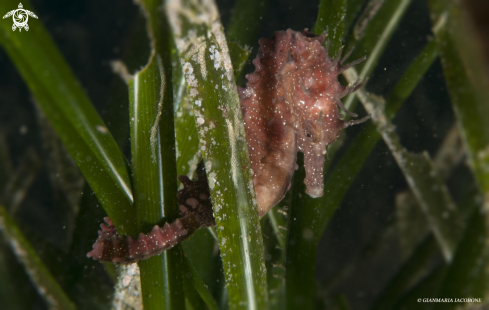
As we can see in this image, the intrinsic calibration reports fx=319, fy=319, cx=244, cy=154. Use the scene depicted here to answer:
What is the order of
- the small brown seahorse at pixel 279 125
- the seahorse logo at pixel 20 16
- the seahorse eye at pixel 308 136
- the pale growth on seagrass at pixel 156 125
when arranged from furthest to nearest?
the seahorse eye at pixel 308 136
the small brown seahorse at pixel 279 125
the pale growth on seagrass at pixel 156 125
the seahorse logo at pixel 20 16

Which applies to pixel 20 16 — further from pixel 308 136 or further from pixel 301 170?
pixel 301 170

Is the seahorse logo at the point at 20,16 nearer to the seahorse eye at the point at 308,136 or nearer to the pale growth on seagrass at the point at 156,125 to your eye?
the pale growth on seagrass at the point at 156,125

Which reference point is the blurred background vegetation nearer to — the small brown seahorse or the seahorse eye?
the small brown seahorse

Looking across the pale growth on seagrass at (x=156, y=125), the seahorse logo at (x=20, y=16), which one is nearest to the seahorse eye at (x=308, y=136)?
the pale growth on seagrass at (x=156, y=125)

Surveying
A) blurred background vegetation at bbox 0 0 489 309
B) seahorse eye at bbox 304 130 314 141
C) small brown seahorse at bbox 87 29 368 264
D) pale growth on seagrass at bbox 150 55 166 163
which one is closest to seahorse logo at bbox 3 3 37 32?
blurred background vegetation at bbox 0 0 489 309

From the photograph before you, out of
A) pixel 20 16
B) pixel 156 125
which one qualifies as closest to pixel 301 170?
pixel 156 125
